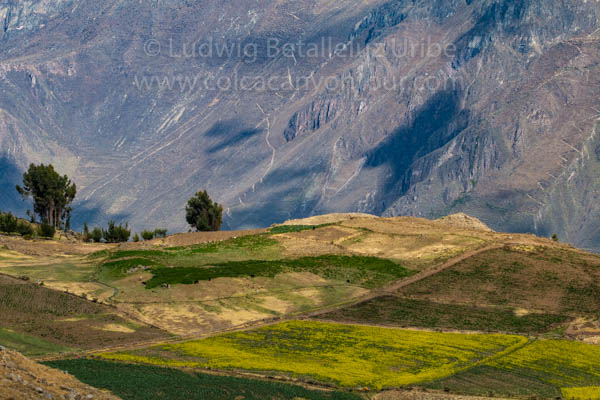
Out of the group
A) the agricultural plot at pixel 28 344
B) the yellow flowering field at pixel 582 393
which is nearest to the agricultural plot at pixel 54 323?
the agricultural plot at pixel 28 344

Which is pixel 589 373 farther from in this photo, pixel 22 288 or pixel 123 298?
pixel 22 288

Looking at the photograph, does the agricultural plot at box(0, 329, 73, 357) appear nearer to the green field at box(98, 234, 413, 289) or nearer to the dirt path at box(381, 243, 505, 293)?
the green field at box(98, 234, 413, 289)

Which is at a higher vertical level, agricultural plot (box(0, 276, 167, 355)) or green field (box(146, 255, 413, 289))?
green field (box(146, 255, 413, 289))

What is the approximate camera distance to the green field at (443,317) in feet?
462

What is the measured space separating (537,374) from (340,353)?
2215 centimetres

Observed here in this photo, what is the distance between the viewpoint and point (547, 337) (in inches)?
5320

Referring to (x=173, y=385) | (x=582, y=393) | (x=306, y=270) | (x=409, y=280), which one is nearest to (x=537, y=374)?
(x=582, y=393)

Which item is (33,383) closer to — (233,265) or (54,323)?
(54,323)

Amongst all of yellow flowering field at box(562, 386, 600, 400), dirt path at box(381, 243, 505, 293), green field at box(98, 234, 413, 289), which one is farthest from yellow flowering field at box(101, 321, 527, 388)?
green field at box(98, 234, 413, 289)

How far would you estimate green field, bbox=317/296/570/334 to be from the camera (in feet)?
462

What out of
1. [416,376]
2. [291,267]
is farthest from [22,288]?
[416,376]

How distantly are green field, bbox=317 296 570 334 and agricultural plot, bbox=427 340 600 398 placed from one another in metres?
12.6

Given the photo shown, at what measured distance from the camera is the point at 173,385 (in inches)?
3723

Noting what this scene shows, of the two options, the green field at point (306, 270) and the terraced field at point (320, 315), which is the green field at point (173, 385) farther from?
the green field at point (306, 270)
